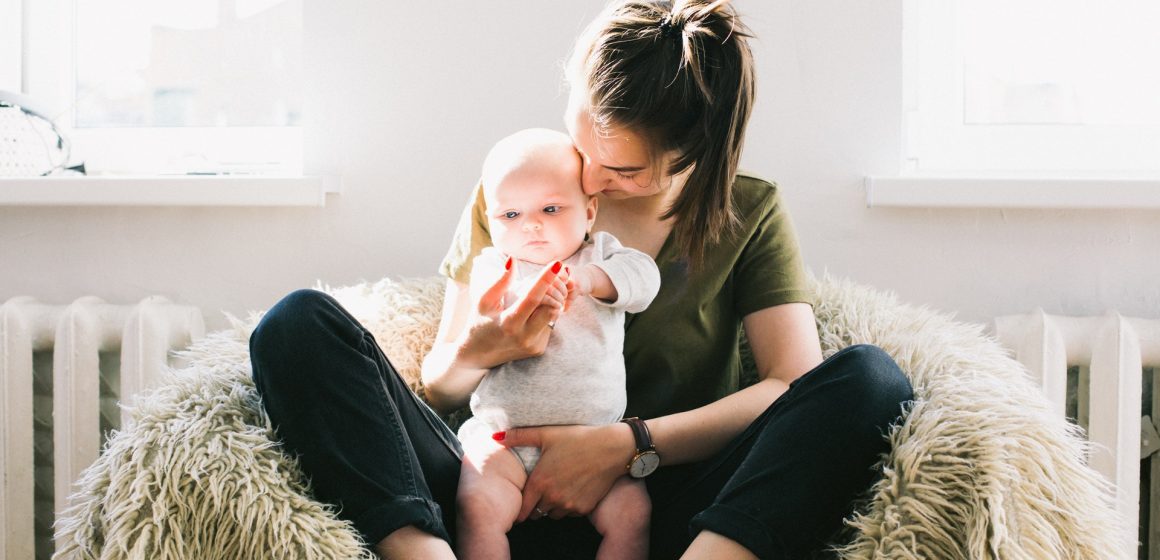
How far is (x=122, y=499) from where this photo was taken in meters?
0.97

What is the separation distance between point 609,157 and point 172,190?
36.7 inches

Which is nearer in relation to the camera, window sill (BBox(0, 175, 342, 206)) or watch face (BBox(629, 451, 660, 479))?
watch face (BBox(629, 451, 660, 479))

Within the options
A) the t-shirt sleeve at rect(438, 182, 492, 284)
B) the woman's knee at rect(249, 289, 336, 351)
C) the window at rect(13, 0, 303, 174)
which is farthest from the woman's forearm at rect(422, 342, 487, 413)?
the window at rect(13, 0, 303, 174)

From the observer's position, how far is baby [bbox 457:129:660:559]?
1069 millimetres

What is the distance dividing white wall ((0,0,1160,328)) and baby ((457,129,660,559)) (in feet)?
1.86

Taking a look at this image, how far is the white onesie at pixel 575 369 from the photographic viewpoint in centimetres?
109

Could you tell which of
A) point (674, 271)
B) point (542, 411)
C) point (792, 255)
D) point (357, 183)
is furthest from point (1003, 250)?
point (357, 183)

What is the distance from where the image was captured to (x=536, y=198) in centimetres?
108

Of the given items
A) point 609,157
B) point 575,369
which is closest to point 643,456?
point 575,369

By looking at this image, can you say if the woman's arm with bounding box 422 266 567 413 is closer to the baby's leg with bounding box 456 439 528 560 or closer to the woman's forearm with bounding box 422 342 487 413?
the woman's forearm with bounding box 422 342 487 413

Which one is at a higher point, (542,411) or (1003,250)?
(1003,250)

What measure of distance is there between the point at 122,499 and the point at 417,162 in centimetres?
86

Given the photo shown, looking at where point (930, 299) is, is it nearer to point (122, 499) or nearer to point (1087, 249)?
point (1087, 249)

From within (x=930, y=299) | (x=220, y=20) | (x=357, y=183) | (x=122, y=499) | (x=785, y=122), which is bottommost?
(x=122, y=499)
